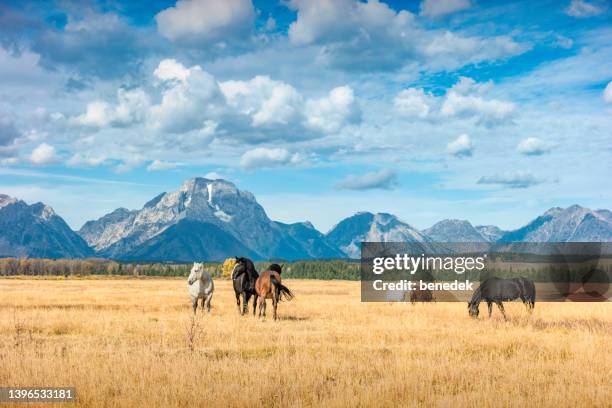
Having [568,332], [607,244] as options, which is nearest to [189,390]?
[568,332]

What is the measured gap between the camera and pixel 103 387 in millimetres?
11906

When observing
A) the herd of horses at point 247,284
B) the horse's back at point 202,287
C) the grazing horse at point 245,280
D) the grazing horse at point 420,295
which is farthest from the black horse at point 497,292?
the horse's back at point 202,287

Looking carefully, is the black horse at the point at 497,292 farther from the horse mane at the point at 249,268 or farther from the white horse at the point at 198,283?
the white horse at the point at 198,283

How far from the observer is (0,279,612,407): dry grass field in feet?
38.4

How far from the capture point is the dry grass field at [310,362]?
1170 cm

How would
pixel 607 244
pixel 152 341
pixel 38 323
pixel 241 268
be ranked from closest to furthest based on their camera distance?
pixel 152 341
pixel 38 323
pixel 241 268
pixel 607 244

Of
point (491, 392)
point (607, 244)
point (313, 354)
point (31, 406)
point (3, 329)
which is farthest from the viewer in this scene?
point (607, 244)

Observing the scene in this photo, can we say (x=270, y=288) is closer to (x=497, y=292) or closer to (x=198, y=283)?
(x=198, y=283)

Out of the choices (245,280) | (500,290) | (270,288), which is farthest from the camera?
(245,280)

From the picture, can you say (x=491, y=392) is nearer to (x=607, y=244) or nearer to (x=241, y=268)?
(x=241, y=268)

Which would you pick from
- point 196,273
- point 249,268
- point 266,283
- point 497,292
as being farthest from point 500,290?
point 196,273

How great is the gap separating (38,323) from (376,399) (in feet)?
58.6

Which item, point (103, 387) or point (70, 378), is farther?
point (70, 378)

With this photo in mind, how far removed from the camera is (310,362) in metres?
15.1
